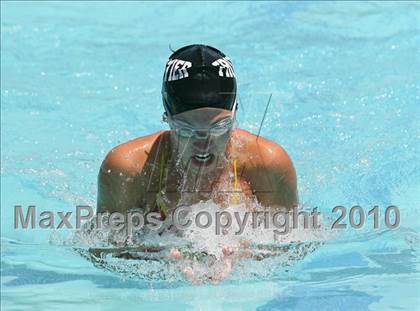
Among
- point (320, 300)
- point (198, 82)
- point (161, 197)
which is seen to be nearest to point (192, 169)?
point (161, 197)

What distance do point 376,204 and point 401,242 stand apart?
1.01m

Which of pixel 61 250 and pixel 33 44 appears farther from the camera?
pixel 33 44

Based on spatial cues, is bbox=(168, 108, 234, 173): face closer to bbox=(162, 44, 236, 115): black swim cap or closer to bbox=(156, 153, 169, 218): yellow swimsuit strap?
bbox=(162, 44, 236, 115): black swim cap

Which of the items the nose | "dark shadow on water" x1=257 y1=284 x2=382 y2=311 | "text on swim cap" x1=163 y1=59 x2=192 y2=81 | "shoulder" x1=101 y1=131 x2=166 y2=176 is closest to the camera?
the nose

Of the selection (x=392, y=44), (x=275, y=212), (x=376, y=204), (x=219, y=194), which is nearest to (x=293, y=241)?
(x=275, y=212)

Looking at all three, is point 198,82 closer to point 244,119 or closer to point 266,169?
point 266,169

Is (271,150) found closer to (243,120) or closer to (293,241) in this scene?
(293,241)

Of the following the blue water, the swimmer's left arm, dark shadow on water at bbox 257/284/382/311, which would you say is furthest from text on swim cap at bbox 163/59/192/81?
dark shadow on water at bbox 257/284/382/311

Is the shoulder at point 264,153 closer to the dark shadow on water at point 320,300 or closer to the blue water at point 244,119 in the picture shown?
the blue water at point 244,119

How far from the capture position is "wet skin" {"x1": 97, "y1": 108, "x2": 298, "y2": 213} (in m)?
4.92

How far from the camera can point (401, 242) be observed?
5.30 m

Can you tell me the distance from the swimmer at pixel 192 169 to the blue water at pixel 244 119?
517 millimetres

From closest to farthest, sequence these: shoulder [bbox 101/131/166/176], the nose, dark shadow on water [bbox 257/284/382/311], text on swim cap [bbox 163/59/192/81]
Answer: the nose → text on swim cap [bbox 163/59/192/81] → dark shadow on water [bbox 257/284/382/311] → shoulder [bbox 101/131/166/176]

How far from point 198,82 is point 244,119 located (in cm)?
332
